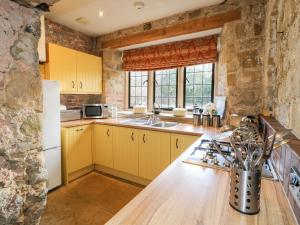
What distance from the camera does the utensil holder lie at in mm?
684

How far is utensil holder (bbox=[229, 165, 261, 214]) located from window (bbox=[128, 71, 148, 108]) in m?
3.03

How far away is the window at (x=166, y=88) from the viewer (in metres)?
3.36

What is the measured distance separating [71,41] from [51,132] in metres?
1.82

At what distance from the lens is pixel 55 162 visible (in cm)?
250

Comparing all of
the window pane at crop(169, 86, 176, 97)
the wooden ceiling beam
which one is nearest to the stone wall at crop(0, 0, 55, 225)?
the wooden ceiling beam

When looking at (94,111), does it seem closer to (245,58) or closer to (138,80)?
(138,80)

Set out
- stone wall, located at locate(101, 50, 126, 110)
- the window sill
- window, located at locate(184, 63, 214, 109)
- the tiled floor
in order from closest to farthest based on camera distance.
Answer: the tiled floor → the window sill → window, located at locate(184, 63, 214, 109) → stone wall, located at locate(101, 50, 126, 110)

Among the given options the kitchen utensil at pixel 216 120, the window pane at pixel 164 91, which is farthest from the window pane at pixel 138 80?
the kitchen utensil at pixel 216 120

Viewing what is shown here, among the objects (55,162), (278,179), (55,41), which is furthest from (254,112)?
(55,41)

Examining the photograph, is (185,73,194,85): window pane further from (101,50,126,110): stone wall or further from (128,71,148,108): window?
(101,50,126,110): stone wall

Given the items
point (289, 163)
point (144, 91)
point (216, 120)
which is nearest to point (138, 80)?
point (144, 91)

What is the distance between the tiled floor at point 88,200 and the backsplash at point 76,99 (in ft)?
4.42

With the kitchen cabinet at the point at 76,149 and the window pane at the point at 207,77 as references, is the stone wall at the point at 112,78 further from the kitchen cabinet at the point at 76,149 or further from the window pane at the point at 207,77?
the window pane at the point at 207,77

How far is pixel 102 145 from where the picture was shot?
3.01 meters
